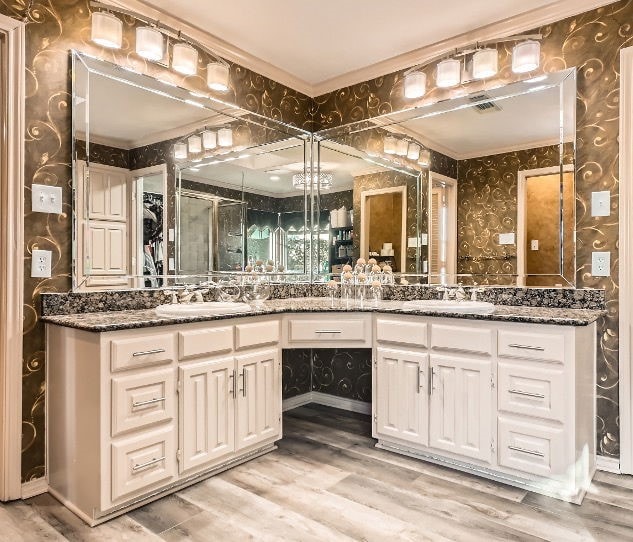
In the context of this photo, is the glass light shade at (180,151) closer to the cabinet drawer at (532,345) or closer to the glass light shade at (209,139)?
the glass light shade at (209,139)

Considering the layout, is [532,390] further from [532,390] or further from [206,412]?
[206,412]

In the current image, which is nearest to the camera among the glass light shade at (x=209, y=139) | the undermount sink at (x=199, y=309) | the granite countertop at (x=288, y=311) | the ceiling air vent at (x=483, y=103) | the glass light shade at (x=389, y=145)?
the granite countertop at (x=288, y=311)

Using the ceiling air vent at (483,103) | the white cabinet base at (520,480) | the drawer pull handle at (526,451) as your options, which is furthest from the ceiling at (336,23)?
the white cabinet base at (520,480)

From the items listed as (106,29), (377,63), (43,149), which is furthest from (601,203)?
(43,149)

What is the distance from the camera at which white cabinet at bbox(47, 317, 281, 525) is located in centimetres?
186

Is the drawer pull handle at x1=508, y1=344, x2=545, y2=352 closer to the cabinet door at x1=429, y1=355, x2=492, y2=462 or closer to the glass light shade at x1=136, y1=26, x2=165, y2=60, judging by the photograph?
the cabinet door at x1=429, y1=355, x2=492, y2=462

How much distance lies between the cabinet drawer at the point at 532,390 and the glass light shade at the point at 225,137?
2.13m

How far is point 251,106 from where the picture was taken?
10.5ft

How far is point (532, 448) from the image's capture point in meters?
2.12

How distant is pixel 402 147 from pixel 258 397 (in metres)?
1.91

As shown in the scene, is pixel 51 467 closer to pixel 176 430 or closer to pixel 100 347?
pixel 176 430

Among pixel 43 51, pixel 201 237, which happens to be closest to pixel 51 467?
pixel 201 237

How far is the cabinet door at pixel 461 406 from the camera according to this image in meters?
2.26

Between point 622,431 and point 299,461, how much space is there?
1.66 m
